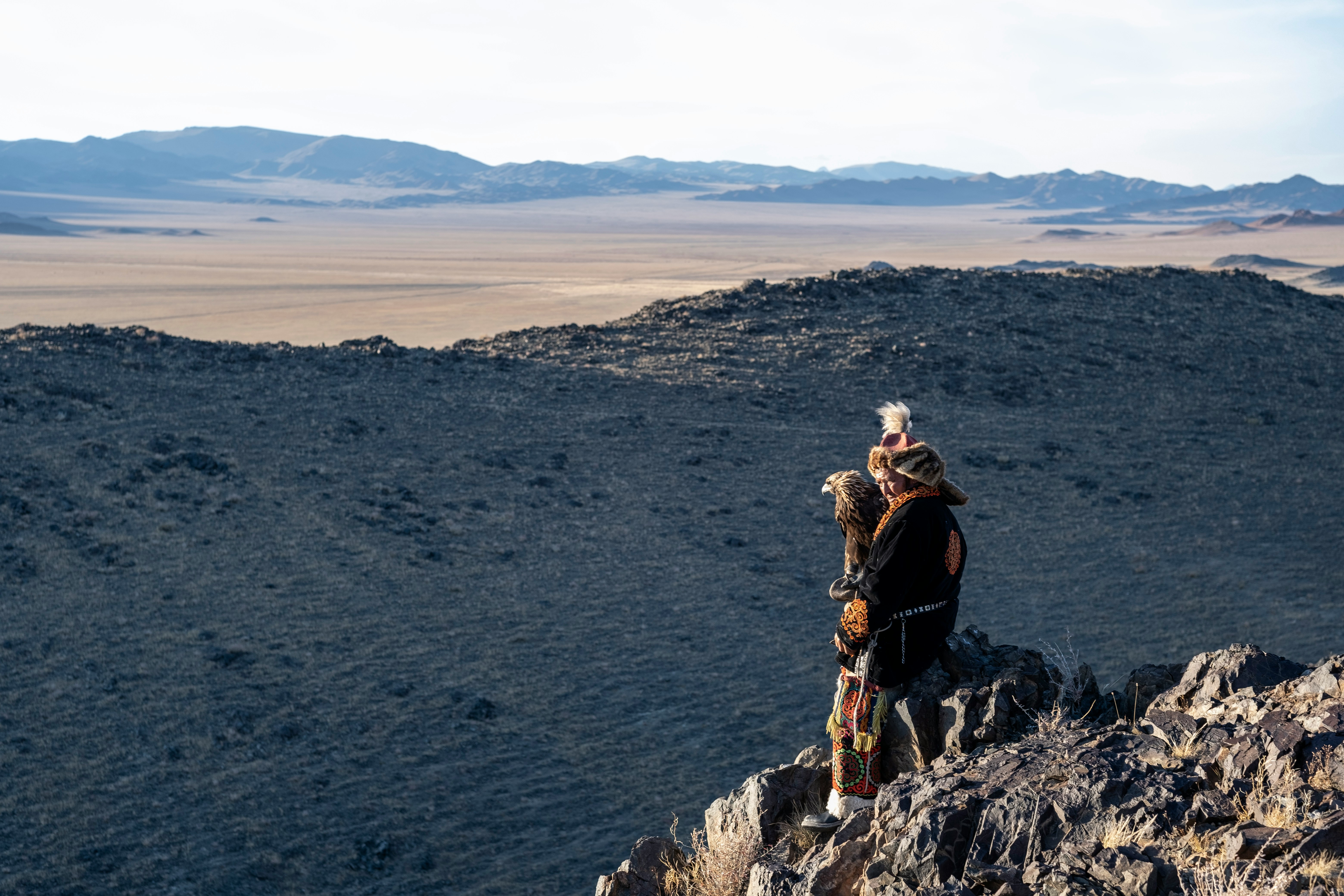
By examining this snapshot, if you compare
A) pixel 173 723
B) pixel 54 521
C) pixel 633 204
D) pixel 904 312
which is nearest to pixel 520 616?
pixel 173 723

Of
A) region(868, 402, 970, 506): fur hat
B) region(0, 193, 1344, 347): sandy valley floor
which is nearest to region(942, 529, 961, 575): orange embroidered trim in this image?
region(868, 402, 970, 506): fur hat

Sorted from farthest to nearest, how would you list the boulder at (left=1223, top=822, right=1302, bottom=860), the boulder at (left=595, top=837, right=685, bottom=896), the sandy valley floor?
the sandy valley floor, the boulder at (left=595, top=837, right=685, bottom=896), the boulder at (left=1223, top=822, right=1302, bottom=860)

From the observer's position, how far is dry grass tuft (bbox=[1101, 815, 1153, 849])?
11.2 ft

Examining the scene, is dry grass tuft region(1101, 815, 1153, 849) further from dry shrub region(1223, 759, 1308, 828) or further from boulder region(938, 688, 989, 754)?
boulder region(938, 688, 989, 754)

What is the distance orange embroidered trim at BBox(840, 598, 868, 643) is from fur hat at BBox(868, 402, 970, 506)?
20.6 inches

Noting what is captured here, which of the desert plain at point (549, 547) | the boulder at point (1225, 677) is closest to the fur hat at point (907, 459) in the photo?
the boulder at point (1225, 677)

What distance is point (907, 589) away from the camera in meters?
4.08

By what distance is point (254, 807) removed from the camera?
652 cm

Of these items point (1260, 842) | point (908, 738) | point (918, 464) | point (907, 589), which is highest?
point (918, 464)

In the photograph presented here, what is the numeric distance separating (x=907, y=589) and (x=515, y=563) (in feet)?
22.1

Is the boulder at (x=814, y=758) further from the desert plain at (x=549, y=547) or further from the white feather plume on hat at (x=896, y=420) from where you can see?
the desert plain at (x=549, y=547)

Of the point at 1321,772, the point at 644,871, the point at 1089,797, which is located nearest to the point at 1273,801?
the point at 1321,772

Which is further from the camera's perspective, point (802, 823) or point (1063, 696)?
point (1063, 696)

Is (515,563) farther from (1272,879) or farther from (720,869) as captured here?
(1272,879)
